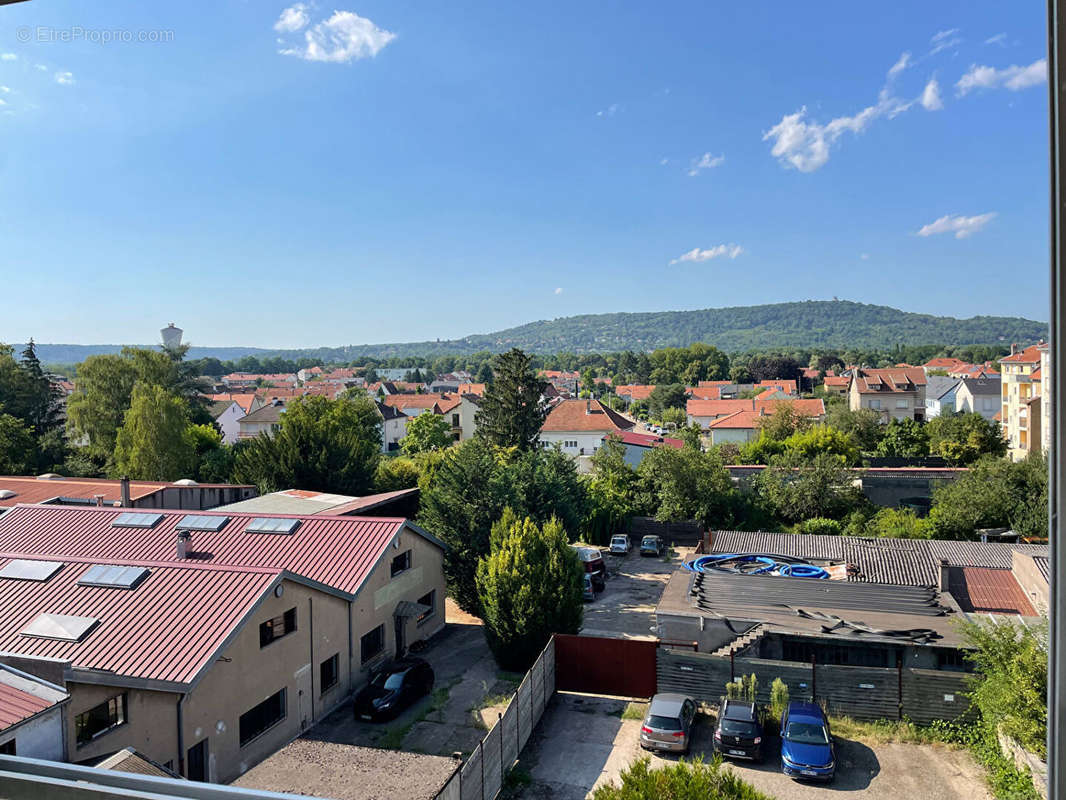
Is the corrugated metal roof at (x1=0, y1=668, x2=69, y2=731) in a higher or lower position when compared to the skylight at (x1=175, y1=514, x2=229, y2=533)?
lower

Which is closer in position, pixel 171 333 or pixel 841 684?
pixel 171 333

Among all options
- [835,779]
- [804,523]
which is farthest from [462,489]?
[804,523]

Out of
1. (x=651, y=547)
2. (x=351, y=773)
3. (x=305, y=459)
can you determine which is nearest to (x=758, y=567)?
(x=651, y=547)

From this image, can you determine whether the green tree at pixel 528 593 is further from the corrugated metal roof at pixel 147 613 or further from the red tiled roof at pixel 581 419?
the red tiled roof at pixel 581 419

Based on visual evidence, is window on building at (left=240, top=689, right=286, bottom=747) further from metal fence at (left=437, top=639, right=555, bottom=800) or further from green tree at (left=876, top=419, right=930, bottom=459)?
green tree at (left=876, top=419, right=930, bottom=459)

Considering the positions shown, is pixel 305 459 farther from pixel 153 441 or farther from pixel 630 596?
pixel 630 596

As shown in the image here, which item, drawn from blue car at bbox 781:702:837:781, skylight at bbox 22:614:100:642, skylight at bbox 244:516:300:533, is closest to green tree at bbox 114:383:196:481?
skylight at bbox 244:516:300:533

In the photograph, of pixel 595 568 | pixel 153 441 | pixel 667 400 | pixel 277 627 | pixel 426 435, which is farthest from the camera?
pixel 667 400
